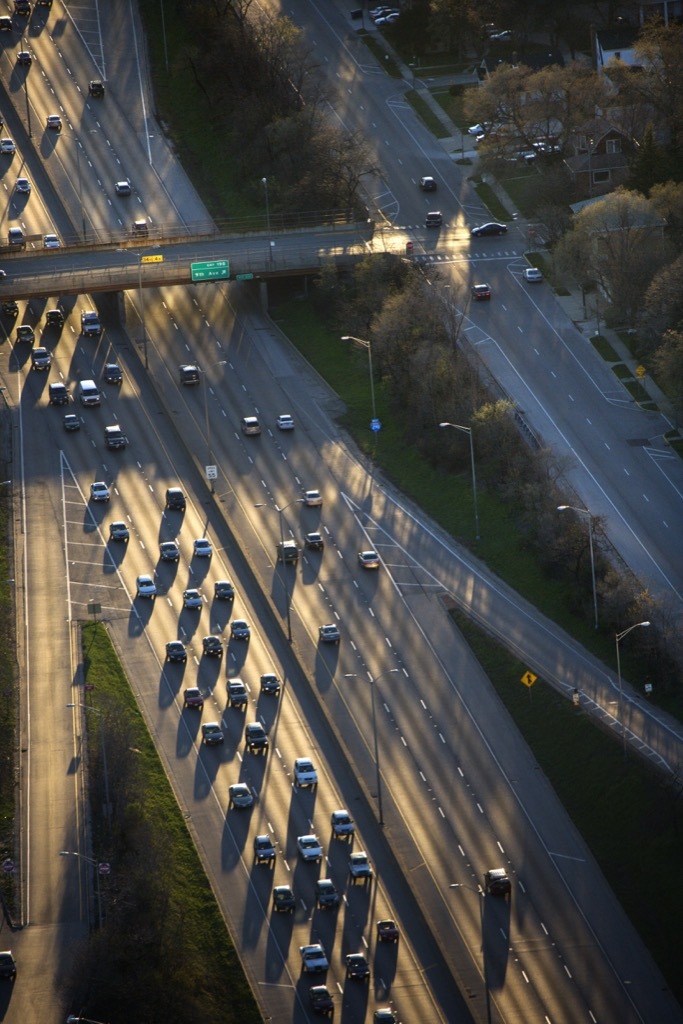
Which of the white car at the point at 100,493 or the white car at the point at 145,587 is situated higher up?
the white car at the point at 100,493

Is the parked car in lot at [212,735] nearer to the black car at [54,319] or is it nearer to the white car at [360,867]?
the white car at [360,867]

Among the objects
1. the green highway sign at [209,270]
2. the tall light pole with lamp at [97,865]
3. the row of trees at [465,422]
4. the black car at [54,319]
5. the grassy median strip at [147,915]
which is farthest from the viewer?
the black car at [54,319]

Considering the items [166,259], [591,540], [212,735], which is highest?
[166,259]

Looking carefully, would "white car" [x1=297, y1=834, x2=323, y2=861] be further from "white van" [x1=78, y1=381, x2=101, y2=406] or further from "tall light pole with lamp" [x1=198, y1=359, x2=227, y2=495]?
"white van" [x1=78, y1=381, x2=101, y2=406]

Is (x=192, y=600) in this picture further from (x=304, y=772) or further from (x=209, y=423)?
(x=209, y=423)

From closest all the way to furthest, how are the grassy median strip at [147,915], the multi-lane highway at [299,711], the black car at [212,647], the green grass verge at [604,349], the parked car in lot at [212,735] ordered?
the grassy median strip at [147,915], the multi-lane highway at [299,711], the parked car in lot at [212,735], the black car at [212,647], the green grass verge at [604,349]

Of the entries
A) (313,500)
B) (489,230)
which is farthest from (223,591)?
(489,230)

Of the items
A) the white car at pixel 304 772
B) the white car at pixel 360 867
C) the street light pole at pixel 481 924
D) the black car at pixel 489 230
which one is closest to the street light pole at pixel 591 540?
the white car at pixel 304 772

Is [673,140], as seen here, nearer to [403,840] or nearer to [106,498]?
[106,498]
